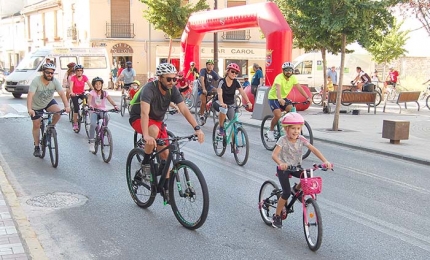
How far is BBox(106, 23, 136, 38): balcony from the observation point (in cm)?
3716

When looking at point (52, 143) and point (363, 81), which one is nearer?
point (52, 143)

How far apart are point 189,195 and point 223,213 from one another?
0.85 meters

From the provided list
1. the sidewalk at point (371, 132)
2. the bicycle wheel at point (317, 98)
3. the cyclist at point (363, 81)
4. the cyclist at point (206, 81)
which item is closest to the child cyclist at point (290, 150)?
the sidewalk at point (371, 132)

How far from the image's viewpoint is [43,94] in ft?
30.0

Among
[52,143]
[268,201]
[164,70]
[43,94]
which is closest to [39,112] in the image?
[43,94]

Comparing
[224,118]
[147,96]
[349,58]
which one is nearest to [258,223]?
[147,96]

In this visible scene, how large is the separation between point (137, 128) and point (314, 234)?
2.78 meters

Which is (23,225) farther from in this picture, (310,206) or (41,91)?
(41,91)

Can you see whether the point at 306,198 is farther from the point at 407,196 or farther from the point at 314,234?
the point at 407,196

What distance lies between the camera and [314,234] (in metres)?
5.14

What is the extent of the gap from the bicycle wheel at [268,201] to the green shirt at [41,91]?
479 cm

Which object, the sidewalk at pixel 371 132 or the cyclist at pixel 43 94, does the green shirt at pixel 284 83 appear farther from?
the cyclist at pixel 43 94

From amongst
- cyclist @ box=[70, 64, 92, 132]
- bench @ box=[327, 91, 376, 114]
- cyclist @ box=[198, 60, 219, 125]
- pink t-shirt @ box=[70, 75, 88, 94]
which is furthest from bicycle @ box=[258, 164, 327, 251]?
bench @ box=[327, 91, 376, 114]

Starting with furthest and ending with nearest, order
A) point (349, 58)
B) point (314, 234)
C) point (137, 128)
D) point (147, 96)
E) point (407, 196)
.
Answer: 1. point (349, 58)
2. point (407, 196)
3. point (137, 128)
4. point (147, 96)
5. point (314, 234)
